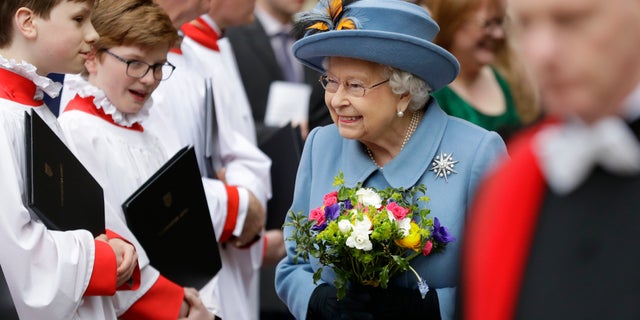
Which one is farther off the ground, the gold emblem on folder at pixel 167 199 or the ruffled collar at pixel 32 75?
the ruffled collar at pixel 32 75

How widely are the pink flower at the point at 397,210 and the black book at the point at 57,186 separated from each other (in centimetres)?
113

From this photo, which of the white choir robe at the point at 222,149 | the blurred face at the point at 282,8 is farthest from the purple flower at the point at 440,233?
the blurred face at the point at 282,8

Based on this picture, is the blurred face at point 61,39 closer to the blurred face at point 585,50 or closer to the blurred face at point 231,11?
the blurred face at point 231,11

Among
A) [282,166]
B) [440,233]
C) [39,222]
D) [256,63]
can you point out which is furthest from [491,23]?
[256,63]

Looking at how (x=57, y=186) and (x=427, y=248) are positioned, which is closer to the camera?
(x=427, y=248)

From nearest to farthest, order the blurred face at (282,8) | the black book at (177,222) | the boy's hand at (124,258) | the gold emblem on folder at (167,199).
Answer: the boy's hand at (124,258) → the black book at (177,222) → the gold emblem on folder at (167,199) → the blurred face at (282,8)

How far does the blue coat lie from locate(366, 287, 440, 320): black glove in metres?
0.03

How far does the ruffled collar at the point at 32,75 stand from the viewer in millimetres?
3822

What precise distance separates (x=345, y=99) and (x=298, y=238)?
1.71 ft

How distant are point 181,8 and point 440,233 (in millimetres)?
2211

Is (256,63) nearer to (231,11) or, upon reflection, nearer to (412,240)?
(231,11)

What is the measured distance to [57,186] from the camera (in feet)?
12.5

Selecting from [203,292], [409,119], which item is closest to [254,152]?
[203,292]

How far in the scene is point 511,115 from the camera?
6.10 metres
